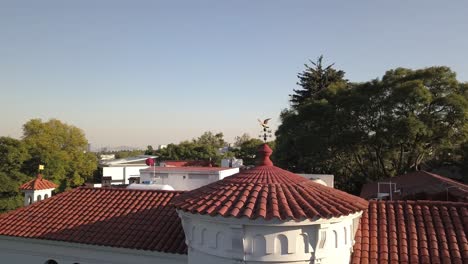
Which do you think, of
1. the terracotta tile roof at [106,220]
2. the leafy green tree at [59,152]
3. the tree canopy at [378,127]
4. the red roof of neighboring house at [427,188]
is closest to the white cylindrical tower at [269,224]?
the terracotta tile roof at [106,220]

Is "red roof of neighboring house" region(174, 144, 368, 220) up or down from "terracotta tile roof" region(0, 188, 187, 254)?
up

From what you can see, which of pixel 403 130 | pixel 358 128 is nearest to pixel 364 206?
pixel 403 130

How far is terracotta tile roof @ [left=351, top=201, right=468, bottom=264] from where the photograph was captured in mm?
7234

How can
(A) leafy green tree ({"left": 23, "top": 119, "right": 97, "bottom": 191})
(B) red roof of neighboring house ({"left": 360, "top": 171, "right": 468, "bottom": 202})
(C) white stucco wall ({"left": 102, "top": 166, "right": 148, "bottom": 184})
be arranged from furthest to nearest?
(C) white stucco wall ({"left": 102, "top": 166, "right": 148, "bottom": 184}) → (A) leafy green tree ({"left": 23, "top": 119, "right": 97, "bottom": 191}) → (B) red roof of neighboring house ({"left": 360, "top": 171, "right": 468, "bottom": 202})

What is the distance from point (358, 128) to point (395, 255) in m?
23.7

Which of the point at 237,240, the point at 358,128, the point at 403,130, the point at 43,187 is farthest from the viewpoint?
the point at 358,128

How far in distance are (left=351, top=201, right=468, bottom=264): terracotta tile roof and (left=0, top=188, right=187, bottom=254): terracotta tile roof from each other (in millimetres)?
4014

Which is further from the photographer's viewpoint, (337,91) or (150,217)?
(337,91)

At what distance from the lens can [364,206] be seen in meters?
7.30

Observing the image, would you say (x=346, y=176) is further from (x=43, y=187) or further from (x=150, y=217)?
(x=150, y=217)

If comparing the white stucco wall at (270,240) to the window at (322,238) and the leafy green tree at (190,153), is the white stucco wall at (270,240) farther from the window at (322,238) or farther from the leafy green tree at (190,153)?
the leafy green tree at (190,153)

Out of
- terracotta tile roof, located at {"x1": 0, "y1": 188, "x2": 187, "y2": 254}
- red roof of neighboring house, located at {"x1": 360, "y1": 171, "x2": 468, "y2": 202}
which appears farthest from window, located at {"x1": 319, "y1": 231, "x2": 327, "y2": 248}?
red roof of neighboring house, located at {"x1": 360, "y1": 171, "x2": 468, "y2": 202}

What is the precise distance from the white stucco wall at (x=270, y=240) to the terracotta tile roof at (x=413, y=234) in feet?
4.33

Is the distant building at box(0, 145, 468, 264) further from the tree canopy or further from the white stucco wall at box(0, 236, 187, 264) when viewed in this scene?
the tree canopy
